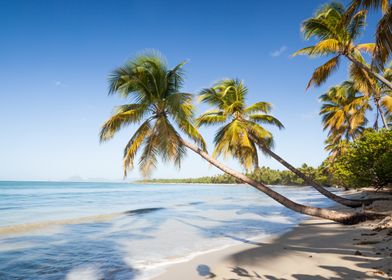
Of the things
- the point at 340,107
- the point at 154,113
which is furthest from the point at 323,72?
the point at 340,107

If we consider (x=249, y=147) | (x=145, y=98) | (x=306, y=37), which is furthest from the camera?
(x=249, y=147)

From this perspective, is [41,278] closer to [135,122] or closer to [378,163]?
[135,122]

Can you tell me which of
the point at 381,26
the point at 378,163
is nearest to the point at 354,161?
the point at 378,163

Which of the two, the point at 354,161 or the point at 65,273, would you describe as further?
the point at 354,161

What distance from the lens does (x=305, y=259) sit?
5.81 meters

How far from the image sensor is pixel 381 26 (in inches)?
274

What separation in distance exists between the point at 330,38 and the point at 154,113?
25.9 ft

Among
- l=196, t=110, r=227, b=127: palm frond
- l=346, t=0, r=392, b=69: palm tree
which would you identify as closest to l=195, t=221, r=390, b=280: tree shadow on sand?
l=346, t=0, r=392, b=69: palm tree

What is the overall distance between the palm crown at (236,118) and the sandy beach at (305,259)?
616 cm

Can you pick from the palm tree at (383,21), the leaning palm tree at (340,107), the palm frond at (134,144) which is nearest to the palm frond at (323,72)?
the palm tree at (383,21)

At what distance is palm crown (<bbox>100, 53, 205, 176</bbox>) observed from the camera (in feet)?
33.6

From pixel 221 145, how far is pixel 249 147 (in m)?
1.37

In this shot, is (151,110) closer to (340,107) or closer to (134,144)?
(134,144)

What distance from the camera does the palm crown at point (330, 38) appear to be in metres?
11.1
